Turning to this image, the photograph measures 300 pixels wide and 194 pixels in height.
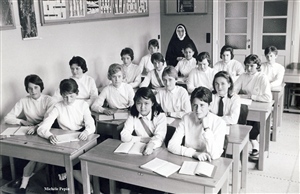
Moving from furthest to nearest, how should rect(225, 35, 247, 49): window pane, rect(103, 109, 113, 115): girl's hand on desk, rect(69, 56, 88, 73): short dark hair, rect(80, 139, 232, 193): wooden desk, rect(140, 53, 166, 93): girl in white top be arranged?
1. rect(225, 35, 247, 49): window pane
2. rect(140, 53, 166, 93): girl in white top
3. rect(69, 56, 88, 73): short dark hair
4. rect(103, 109, 113, 115): girl's hand on desk
5. rect(80, 139, 232, 193): wooden desk

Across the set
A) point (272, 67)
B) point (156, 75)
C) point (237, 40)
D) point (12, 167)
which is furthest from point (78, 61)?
point (237, 40)

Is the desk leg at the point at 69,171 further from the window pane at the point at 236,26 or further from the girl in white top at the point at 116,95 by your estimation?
the window pane at the point at 236,26

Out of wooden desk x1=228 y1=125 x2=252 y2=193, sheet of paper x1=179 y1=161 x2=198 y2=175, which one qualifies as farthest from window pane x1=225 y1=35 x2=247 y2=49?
sheet of paper x1=179 y1=161 x2=198 y2=175

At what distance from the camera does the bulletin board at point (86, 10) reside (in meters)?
4.23

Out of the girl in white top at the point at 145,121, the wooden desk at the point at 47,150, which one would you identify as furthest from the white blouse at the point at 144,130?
the wooden desk at the point at 47,150

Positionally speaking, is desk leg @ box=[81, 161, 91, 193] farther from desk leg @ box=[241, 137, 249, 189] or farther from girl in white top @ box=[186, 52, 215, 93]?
girl in white top @ box=[186, 52, 215, 93]

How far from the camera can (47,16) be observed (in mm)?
4199

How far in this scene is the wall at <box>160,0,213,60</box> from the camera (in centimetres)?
680

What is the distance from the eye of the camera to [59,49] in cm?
447

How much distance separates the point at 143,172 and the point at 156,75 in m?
2.80

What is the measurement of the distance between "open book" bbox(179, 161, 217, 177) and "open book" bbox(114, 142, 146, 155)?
15.7 inches

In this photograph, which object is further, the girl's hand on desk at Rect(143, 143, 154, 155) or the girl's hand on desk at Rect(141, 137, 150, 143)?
the girl's hand on desk at Rect(141, 137, 150, 143)

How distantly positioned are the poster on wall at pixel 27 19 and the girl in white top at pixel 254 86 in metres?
2.65

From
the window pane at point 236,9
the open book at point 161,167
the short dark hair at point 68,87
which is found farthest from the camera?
the window pane at point 236,9
